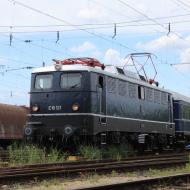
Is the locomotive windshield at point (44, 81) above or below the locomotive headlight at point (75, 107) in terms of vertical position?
above

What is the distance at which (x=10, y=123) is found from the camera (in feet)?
85.1

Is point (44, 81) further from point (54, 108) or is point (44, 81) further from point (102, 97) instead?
point (102, 97)

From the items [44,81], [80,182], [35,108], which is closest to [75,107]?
[35,108]

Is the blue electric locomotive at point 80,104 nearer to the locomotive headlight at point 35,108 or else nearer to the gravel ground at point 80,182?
the locomotive headlight at point 35,108

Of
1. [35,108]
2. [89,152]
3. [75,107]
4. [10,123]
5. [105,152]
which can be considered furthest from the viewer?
[10,123]

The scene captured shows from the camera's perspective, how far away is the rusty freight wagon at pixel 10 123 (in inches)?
991

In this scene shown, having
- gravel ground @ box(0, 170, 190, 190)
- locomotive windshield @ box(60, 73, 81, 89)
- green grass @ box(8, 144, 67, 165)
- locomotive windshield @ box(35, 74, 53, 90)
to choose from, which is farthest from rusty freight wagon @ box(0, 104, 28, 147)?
gravel ground @ box(0, 170, 190, 190)

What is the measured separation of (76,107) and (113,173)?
5.19m

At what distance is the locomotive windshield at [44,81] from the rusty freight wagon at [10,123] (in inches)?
266

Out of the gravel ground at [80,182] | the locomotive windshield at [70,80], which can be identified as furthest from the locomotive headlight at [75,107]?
the gravel ground at [80,182]

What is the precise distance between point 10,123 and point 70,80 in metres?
8.61

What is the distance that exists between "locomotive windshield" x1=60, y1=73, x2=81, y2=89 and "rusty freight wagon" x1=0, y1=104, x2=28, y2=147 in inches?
299

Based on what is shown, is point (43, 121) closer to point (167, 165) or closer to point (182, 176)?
point (167, 165)

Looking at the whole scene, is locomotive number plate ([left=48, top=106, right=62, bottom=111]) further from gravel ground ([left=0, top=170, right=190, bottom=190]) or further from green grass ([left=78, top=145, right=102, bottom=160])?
gravel ground ([left=0, top=170, right=190, bottom=190])
